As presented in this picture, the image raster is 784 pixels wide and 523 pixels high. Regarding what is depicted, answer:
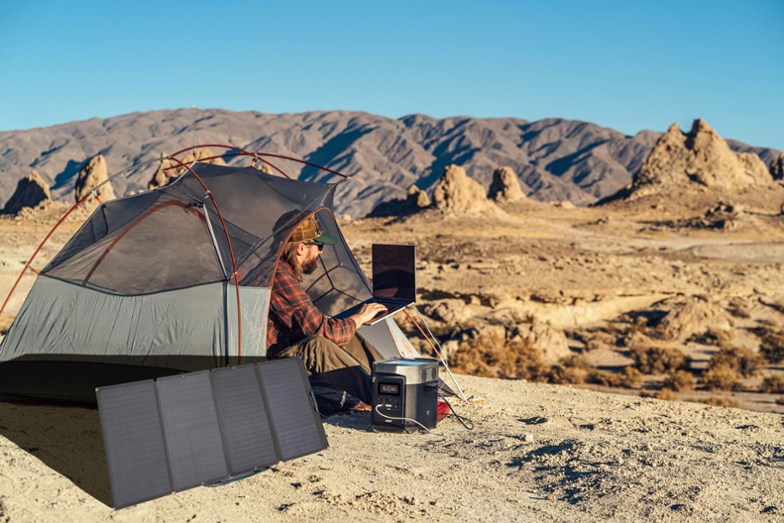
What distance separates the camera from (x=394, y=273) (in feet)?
28.3

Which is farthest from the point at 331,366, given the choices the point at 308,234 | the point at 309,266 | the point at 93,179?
the point at 93,179

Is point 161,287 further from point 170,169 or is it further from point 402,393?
point 170,169

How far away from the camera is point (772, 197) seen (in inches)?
2515

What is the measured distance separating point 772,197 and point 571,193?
4484 inches

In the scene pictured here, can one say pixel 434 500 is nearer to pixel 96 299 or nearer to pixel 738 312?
pixel 96 299

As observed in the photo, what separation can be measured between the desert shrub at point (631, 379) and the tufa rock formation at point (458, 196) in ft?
115

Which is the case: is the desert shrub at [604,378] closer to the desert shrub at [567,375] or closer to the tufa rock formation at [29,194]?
the desert shrub at [567,375]

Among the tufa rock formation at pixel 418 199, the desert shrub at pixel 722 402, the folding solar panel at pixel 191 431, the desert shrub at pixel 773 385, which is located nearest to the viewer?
the folding solar panel at pixel 191 431

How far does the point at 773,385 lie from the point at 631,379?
2332 millimetres

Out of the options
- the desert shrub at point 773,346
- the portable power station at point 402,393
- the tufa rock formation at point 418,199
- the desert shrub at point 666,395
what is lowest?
the desert shrub at point 773,346

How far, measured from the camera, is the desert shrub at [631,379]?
44.5 ft

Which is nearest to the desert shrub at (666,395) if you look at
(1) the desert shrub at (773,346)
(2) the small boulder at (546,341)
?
(2) the small boulder at (546,341)

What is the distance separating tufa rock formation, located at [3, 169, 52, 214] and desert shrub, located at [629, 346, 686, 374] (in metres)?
48.8

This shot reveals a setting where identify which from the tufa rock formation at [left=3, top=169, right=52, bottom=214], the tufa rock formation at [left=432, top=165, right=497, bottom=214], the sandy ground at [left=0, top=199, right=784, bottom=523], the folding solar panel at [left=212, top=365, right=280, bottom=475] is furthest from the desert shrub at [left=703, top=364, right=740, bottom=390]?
the tufa rock formation at [left=3, top=169, right=52, bottom=214]
